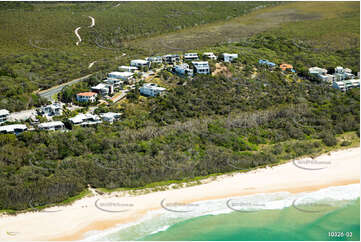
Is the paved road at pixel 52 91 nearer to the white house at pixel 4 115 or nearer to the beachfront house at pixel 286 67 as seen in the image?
the white house at pixel 4 115

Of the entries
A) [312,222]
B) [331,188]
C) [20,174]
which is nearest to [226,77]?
[331,188]

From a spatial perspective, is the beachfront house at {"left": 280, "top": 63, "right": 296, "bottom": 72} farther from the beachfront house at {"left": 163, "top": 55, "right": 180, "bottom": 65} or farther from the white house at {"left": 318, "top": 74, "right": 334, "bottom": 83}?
the beachfront house at {"left": 163, "top": 55, "right": 180, "bottom": 65}

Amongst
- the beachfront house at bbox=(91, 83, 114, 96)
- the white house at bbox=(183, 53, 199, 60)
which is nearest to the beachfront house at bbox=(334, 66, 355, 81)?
the white house at bbox=(183, 53, 199, 60)

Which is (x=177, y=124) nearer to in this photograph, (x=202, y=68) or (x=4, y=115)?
(x=202, y=68)

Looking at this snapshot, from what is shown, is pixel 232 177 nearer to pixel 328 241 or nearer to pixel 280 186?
pixel 280 186

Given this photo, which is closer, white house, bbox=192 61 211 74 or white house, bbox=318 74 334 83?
Answer: white house, bbox=192 61 211 74

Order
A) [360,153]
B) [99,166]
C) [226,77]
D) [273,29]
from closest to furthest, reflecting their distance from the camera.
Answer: [99,166] < [360,153] < [226,77] < [273,29]
